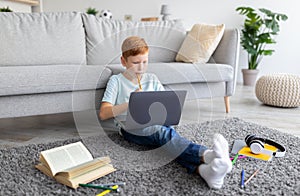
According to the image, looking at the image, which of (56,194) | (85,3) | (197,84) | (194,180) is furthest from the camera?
(85,3)

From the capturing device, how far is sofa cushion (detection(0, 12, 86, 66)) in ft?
6.42

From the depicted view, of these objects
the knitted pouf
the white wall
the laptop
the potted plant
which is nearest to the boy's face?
the laptop

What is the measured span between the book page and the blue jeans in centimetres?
30

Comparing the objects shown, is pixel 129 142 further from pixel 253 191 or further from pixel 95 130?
pixel 253 191

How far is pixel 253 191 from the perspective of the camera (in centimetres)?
106

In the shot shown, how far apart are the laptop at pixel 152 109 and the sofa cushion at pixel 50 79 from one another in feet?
1.27

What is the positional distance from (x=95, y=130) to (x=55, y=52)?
837 millimetres

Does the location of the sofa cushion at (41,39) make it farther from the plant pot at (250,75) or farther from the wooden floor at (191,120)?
the plant pot at (250,75)

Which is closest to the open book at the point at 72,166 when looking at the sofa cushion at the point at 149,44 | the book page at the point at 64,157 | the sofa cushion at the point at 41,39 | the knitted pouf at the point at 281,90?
the book page at the point at 64,157

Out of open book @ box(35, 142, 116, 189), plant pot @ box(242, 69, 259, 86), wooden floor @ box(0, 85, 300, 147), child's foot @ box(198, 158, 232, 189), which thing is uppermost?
child's foot @ box(198, 158, 232, 189)

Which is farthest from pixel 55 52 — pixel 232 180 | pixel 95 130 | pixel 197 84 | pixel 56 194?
pixel 232 180

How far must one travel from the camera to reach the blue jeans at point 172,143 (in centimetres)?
118

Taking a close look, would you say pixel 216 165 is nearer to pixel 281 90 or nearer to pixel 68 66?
pixel 68 66

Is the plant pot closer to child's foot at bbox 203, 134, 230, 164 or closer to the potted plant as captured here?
the potted plant
